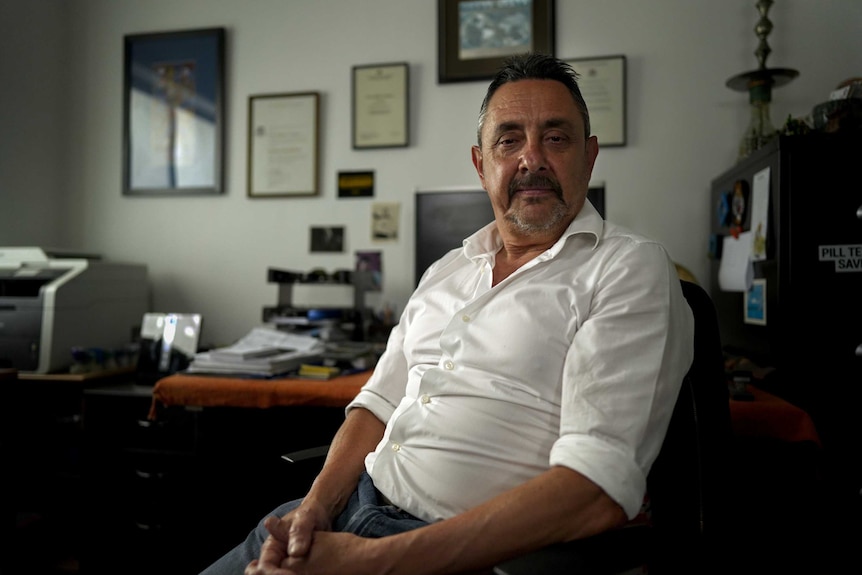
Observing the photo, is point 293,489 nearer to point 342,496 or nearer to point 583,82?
point 342,496

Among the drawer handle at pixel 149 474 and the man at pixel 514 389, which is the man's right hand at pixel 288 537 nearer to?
the man at pixel 514 389

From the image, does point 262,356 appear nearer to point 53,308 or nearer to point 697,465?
point 53,308

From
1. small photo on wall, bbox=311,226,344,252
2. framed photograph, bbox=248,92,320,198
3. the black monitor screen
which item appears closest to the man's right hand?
the black monitor screen

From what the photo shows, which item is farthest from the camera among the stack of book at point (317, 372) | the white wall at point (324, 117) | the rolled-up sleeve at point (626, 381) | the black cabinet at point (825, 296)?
the white wall at point (324, 117)

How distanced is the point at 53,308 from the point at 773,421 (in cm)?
212

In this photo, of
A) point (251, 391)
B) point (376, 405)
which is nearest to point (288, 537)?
point (376, 405)

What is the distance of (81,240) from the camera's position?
2578 mm

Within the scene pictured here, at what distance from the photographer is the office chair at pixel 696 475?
0.85 m

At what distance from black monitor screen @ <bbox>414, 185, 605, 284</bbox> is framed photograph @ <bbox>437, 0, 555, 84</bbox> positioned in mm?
542

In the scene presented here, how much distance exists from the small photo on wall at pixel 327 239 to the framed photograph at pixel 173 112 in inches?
19.0

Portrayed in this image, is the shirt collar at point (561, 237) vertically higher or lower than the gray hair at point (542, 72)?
lower

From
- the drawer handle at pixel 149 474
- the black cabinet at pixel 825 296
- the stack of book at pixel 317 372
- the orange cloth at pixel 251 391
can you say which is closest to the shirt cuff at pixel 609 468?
the black cabinet at pixel 825 296

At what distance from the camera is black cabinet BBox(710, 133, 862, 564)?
4.27 feet

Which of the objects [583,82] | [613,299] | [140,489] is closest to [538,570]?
[613,299]
